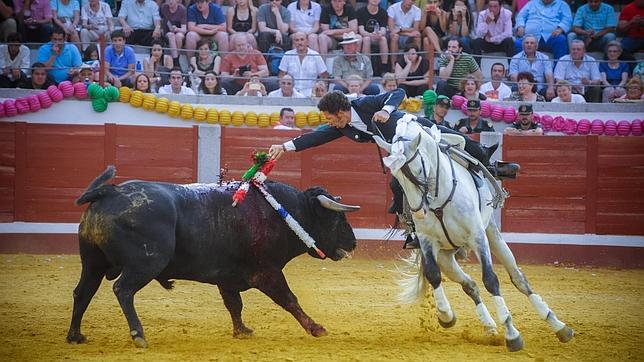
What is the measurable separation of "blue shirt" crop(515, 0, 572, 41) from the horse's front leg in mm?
8505

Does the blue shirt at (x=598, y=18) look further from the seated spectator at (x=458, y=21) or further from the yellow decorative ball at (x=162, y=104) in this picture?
the yellow decorative ball at (x=162, y=104)

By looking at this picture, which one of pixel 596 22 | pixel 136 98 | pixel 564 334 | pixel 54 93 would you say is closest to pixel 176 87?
pixel 136 98

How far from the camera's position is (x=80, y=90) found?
11984mm

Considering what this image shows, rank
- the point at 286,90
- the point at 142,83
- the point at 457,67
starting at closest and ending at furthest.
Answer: the point at 142,83, the point at 286,90, the point at 457,67

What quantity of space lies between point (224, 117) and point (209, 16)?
226 centimetres

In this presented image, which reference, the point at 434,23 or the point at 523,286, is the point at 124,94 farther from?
the point at 523,286

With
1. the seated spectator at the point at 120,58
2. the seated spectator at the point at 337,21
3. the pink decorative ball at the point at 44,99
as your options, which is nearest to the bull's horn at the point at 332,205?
the pink decorative ball at the point at 44,99

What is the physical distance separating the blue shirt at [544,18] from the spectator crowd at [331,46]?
Answer: 0.06 ft

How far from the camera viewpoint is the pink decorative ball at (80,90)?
12.0 metres

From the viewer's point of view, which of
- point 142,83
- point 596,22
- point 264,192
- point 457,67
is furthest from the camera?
point 596,22

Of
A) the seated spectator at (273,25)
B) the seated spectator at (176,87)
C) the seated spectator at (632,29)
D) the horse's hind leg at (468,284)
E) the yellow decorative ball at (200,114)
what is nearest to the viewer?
the horse's hind leg at (468,284)

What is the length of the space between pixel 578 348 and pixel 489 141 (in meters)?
5.69

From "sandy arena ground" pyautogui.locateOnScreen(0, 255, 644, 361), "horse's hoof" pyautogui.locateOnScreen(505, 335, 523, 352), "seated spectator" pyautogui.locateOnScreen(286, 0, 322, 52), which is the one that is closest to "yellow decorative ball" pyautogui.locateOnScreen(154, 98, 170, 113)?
"sandy arena ground" pyautogui.locateOnScreen(0, 255, 644, 361)

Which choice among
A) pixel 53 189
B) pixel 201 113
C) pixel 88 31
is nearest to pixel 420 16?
pixel 201 113
